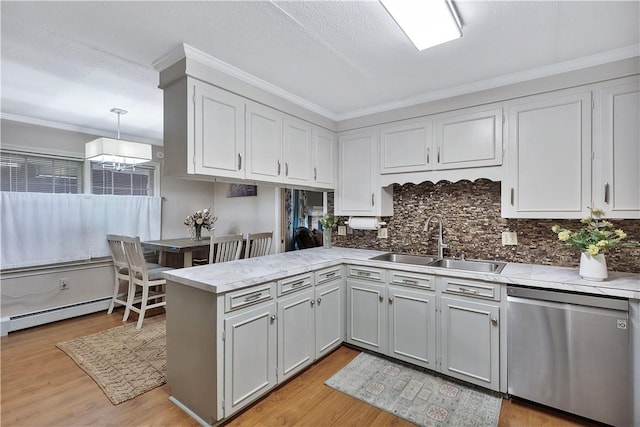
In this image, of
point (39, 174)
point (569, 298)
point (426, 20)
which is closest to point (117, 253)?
point (39, 174)

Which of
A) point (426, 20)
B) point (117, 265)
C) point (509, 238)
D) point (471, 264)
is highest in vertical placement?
point (426, 20)

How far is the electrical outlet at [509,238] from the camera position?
2.54m

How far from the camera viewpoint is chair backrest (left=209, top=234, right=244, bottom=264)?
11.3 ft

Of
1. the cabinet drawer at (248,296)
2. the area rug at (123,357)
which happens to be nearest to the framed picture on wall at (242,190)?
the area rug at (123,357)

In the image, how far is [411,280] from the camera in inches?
96.7

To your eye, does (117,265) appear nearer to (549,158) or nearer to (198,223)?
(198,223)

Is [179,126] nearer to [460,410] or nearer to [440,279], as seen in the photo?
[440,279]

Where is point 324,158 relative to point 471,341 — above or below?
above

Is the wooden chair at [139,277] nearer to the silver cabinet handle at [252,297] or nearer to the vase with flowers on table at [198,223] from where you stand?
the vase with flowers on table at [198,223]

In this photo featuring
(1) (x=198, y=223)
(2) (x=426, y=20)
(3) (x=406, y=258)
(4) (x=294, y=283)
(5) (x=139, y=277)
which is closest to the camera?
(2) (x=426, y=20)

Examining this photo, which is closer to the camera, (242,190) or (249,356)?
(249,356)

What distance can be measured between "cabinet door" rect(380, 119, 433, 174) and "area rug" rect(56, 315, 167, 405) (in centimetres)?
272

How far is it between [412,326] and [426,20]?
213 cm

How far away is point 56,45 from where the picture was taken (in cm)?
195
